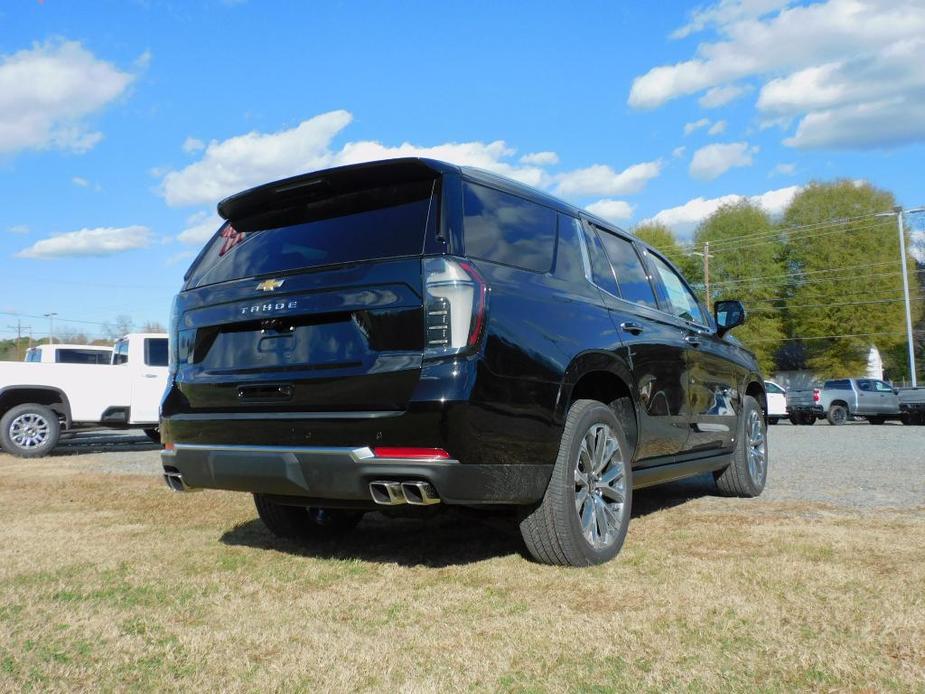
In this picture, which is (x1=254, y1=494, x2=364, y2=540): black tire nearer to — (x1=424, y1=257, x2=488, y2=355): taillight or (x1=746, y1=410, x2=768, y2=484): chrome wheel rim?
(x1=424, y1=257, x2=488, y2=355): taillight

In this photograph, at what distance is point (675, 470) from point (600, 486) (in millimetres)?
1155

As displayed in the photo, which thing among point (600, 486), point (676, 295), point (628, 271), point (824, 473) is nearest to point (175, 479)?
point (600, 486)

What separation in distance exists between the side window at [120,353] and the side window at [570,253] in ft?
34.2

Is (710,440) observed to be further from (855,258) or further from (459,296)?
(855,258)

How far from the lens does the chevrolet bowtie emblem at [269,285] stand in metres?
3.89

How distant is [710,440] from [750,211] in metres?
52.0

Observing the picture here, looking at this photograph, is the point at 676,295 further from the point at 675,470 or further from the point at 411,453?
the point at 411,453

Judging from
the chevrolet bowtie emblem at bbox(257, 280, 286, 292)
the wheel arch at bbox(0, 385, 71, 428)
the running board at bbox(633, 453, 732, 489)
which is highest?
the chevrolet bowtie emblem at bbox(257, 280, 286, 292)

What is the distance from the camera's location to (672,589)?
3.55 meters

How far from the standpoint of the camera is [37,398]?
40.2 feet

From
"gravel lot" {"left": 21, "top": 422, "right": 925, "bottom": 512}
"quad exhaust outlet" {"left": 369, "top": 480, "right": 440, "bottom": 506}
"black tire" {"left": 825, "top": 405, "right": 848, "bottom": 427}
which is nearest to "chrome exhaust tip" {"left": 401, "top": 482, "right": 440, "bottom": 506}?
"quad exhaust outlet" {"left": 369, "top": 480, "right": 440, "bottom": 506}

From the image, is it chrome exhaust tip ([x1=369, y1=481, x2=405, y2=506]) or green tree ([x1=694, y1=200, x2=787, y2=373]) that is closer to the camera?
chrome exhaust tip ([x1=369, y1=481, x2=405, y2=506])

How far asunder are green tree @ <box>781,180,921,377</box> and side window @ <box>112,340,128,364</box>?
44.1m

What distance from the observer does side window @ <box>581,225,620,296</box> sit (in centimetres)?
473
